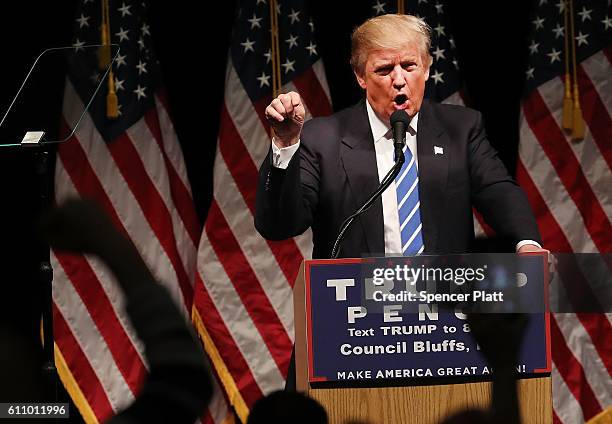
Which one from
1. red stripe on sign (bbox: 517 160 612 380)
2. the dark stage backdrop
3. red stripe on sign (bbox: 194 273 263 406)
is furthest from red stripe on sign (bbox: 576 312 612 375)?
red stripe on sign (bbox: 194 273 263 406)

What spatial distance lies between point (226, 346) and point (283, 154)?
2.49 metres

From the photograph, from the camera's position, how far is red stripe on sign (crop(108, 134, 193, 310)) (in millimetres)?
5242

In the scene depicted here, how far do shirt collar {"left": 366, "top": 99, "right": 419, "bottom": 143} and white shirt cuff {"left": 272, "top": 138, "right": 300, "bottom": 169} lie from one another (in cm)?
47

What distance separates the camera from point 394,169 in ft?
8.48

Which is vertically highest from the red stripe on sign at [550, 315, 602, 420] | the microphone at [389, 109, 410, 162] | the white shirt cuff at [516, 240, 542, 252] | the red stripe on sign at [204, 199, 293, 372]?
the microphone at [389, 109, 410, 162]

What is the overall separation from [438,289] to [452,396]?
1.78ft

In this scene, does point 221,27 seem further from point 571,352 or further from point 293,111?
point 293,111

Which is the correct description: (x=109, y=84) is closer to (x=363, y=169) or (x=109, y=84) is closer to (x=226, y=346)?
(x=226, y=346)

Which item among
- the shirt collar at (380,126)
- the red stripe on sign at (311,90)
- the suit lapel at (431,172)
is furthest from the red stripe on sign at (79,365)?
the suit lapel at (431,172)

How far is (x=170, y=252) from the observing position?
5.23 m

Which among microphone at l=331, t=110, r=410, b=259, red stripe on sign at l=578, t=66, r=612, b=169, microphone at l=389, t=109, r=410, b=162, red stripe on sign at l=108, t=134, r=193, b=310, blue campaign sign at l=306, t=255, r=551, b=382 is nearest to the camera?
blue campaign sign at l=306, t=255, r=551, b=382

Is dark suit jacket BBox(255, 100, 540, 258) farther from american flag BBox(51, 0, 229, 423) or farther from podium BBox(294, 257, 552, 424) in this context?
american flag BBox(51, 0, 229, 423)

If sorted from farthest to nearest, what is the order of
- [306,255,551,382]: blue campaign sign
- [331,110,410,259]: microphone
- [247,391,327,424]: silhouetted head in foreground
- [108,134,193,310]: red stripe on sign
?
[108,134,193,310]: red stripe on sign < [331,110,410,259]: microphone < [306,255,551,382]: blue campaign sign < [247,391,327,424]: silhouetted head in foreground

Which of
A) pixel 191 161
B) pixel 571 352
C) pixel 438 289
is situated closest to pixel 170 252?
pixel 191 161
